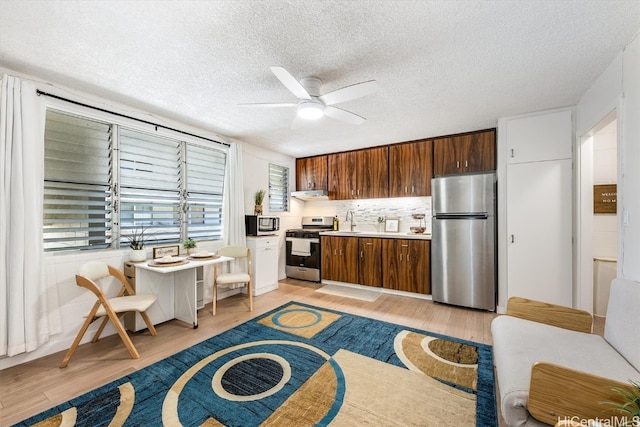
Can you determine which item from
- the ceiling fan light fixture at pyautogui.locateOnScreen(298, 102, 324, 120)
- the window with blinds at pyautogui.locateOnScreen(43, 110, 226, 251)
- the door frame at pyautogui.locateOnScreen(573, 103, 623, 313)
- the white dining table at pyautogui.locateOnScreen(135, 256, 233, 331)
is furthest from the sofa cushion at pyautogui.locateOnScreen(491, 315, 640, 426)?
the window with blinds at pyautogui.locateOnScreen(43, 110, 226, 251)

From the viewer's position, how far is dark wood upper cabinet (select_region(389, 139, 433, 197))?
4164 millimetres

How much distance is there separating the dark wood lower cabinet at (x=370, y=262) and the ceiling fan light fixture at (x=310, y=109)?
102 inches

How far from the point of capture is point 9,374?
211 centimetres

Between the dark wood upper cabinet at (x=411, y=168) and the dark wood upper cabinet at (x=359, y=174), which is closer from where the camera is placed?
the dark wood upper cabinet at (x=411, y=168)

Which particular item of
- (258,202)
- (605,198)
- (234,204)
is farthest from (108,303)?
(605,198)

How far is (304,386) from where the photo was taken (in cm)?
192

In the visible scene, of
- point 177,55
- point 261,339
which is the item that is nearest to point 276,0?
point 177,55

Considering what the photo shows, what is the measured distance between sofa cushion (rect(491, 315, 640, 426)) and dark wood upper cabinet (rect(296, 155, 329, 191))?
3899 mm

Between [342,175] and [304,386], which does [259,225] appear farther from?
[304,386]

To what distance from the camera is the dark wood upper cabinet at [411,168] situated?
4.16 meters

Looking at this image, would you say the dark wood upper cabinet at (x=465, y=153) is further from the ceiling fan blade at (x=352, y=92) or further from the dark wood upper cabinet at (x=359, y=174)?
the ceiling fan blade at (x=352, y=92)

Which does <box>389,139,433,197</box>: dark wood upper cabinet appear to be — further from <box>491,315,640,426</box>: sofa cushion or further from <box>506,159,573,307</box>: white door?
<box>491,315,640,426</box>: sofa cushion

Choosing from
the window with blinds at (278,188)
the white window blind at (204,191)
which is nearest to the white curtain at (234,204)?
the white window blind at (204,191)

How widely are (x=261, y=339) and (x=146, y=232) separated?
190 centimetres
